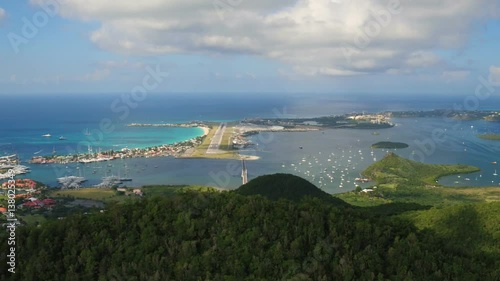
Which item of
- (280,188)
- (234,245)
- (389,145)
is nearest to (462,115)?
(389,145)

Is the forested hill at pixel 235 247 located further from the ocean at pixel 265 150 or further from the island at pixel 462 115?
the island at pixel 462 115

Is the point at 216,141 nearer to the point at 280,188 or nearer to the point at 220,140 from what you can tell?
the point at 220,140

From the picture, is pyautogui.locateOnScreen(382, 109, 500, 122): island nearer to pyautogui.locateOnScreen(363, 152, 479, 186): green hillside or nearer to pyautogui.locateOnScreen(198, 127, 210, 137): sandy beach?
pyautogui.locateOnScreen(198, 127, 210, 137): sandy beach

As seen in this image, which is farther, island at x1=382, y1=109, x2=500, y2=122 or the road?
island at x1=382, y1=109, x2=500, y2=122

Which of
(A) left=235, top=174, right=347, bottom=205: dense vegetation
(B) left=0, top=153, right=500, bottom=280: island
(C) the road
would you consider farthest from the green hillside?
(B) left=0, top=153, right=500, bottom=280: island

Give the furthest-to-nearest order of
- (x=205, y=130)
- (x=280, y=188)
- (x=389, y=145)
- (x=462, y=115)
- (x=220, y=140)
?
1. (x=462, y=115)
2. (x=205, y=130)
3. (x=220, y=140)
4. (x=389, y=145)
5. (x=280, y=188)

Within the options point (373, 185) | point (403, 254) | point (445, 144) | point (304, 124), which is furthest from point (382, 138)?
point (403, 254)

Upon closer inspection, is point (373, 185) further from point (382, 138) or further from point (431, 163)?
point (382, 138)

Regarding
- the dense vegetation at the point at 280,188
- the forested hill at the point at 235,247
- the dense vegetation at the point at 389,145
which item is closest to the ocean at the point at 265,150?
the dense vegetation at the point at 389,145
